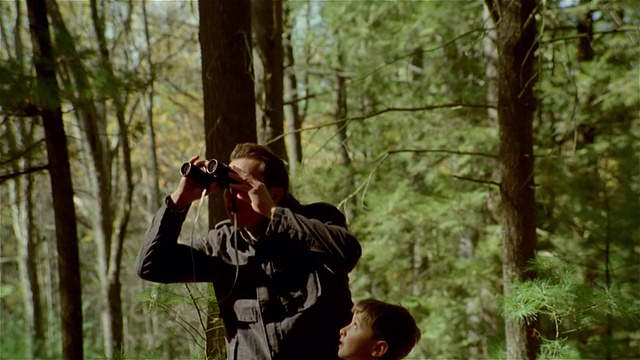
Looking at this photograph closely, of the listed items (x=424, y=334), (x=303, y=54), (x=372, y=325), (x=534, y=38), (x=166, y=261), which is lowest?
(x=424, y=334)

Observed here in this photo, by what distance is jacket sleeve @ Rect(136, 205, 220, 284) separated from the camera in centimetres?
223

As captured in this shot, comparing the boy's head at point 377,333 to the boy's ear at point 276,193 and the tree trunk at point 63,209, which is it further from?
the tree trunk at point 63,209

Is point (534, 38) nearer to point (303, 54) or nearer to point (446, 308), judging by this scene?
point (446, 308)

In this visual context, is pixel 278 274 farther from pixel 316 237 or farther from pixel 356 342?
pixel 356 342

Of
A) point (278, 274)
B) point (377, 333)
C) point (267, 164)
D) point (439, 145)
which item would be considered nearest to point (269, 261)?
point (278, 274)

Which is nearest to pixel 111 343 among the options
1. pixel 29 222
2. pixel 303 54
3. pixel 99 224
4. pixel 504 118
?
pixel 99 224

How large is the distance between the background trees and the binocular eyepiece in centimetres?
112

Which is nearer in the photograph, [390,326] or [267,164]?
[267,164]

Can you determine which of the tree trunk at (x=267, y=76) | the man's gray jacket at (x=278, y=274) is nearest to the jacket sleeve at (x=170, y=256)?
the man's gray jacket at (x=278, y=274)

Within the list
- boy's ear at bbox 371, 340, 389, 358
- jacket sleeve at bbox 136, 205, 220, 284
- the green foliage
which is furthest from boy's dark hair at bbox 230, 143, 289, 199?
the green foliage

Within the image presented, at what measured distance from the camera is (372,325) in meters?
2.32

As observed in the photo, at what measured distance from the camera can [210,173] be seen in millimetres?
2092

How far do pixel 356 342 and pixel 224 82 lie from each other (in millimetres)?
2369

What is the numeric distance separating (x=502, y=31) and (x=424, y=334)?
17.7 feet
